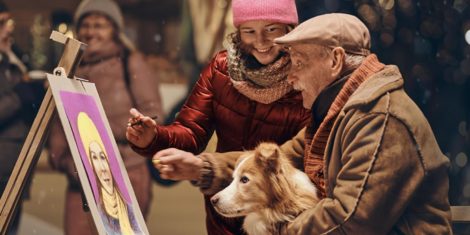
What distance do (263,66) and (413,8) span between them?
2.64 meters

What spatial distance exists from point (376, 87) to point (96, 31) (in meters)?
3.45

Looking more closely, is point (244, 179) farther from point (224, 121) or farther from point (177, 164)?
point (224, 121)

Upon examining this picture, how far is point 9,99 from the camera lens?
5594mm

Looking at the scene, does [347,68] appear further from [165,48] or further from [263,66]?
[165,48]

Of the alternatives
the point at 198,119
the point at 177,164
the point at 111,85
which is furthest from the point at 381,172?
the point at 111,85

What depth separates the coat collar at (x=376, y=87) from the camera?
2400 mm

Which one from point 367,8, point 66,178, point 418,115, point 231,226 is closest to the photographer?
point 418,115

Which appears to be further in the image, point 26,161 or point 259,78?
point 259,78

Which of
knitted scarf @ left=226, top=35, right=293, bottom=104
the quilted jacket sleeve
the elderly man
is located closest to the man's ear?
the elderly man

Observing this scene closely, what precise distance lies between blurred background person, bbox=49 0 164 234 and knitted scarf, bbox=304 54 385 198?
3.00 meters

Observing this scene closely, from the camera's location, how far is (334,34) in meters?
2.48

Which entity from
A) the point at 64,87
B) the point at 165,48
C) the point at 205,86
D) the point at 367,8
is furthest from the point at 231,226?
the point at 165,48

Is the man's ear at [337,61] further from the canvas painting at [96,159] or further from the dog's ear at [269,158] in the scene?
the canvas painting at [96,159]

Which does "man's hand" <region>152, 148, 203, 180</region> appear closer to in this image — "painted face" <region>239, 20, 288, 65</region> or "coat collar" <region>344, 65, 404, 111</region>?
"painted face" <region>239, 20, 288, 65</region>
